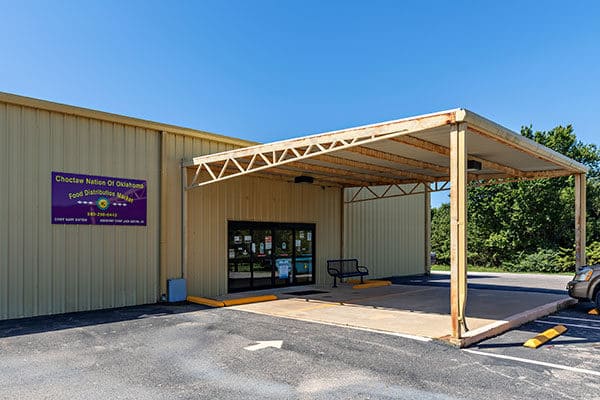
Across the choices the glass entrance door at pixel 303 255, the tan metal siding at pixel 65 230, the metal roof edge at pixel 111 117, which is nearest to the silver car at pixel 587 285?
the glass entrance door at pixel 303 255

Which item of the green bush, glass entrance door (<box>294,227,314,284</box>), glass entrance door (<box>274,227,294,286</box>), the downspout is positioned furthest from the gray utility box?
the green bush

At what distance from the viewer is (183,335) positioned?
25.3 feet

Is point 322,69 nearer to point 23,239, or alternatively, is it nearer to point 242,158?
point 242,158

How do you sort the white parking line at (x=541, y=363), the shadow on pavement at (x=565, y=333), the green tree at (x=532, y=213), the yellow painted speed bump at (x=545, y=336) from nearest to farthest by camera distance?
the white parking line at (x=541, y=363)
the yellow painted speed bump at (x=545, y=336)
the shadow on pavement at (x=565, y=333)
the green tree at (x=532, y=213)

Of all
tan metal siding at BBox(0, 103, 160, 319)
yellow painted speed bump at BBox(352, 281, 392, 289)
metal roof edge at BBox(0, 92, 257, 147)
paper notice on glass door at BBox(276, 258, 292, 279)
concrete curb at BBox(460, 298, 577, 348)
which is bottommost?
yellow painted speed bump at BBox(352, 281, 392, 289)

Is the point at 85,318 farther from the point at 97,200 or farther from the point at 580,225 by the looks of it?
the point at 580,225

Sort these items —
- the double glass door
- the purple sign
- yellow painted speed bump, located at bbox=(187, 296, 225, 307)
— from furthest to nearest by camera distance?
the double glass door → yellow painted speed bump, located at bbox=(187, 296, 225, 307) → the purple sign

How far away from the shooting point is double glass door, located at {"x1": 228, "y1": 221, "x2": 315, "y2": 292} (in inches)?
519

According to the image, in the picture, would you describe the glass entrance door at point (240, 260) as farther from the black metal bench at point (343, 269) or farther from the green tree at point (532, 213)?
the green tree at point (532, 213)

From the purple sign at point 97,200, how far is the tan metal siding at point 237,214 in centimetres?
161

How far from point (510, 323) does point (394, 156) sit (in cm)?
472

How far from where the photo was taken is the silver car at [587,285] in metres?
9.82

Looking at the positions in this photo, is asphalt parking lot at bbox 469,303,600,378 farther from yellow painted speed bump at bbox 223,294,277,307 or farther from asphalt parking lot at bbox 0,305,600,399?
yellow painted speed bump at bbox 223,294,277,307

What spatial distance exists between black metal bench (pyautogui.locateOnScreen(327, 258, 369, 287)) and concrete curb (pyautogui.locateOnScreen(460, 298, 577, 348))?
6.02 metres
